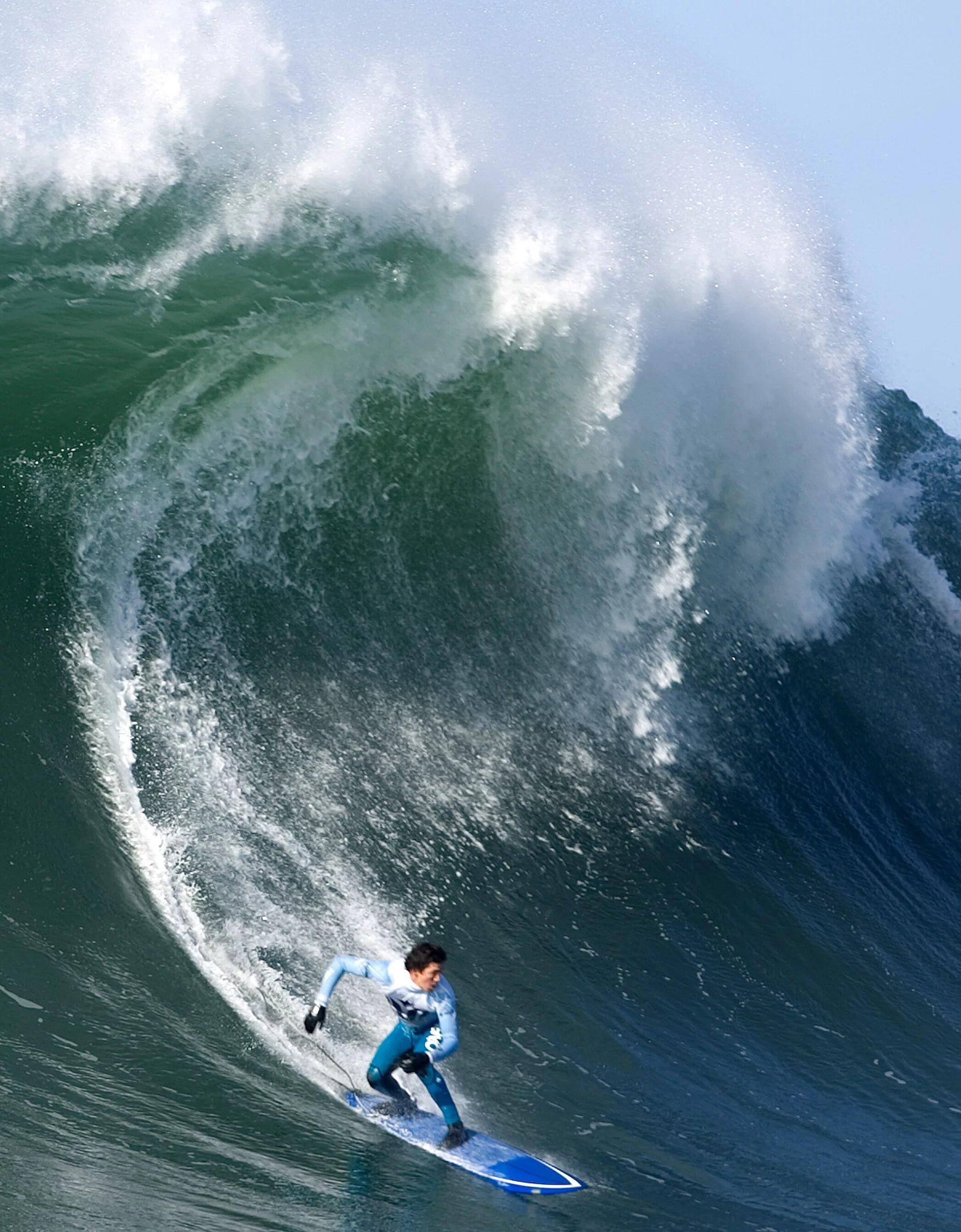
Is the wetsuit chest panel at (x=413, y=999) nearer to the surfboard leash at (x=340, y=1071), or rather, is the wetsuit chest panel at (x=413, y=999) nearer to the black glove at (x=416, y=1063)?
the black glove at (x=416, y=1063)

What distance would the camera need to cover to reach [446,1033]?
17.3ft

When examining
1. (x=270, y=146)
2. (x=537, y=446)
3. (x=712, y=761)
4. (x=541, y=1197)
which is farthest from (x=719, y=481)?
(x=541, y=1197)

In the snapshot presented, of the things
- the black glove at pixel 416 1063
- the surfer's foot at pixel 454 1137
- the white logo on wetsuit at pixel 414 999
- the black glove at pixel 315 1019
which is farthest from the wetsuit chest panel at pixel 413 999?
the surfer's foot at pixel 454 1137

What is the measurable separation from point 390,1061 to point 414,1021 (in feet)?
0.69

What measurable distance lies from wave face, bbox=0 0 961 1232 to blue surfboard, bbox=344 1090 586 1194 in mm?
169

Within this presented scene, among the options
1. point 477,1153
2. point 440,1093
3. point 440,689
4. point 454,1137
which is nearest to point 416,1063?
point 440,1093

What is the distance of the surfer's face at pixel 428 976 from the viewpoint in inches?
208

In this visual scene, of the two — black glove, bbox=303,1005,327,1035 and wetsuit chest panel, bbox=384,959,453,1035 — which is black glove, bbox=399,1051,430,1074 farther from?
black glove, bbox=303,1005,327,1035

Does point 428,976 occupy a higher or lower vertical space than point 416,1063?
higher

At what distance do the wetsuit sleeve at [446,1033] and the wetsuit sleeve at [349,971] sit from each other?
315 millimetres

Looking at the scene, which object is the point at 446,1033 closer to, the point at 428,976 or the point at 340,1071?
the point at 428,976

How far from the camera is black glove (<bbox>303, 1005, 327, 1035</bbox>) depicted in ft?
17.1

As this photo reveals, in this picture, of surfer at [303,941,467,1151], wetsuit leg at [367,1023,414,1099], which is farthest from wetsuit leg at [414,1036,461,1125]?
wetsuit leg at [367,1023,414,1099]

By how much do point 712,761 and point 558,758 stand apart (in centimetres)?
152
